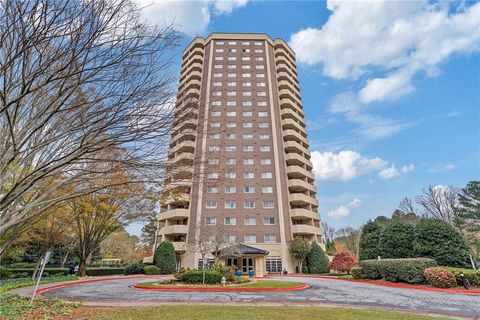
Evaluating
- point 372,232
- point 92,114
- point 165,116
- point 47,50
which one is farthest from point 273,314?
point 372,232

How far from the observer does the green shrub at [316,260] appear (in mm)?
38438

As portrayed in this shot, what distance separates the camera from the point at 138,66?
698 cm

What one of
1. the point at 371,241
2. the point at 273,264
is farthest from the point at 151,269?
the point at 371,241

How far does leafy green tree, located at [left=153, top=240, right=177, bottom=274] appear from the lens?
36.1m

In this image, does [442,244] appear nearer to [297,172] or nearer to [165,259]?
[297,172]

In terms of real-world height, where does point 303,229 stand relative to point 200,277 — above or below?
above

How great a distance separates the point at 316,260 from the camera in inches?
1529

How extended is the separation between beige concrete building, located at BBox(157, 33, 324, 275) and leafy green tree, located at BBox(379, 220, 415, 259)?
47.1 feet

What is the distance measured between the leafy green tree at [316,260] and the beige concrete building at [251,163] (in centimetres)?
274

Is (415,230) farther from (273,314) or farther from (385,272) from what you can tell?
(273,314)

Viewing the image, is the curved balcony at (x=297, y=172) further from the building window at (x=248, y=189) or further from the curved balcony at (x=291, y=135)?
the building window at (x=248, y=189)

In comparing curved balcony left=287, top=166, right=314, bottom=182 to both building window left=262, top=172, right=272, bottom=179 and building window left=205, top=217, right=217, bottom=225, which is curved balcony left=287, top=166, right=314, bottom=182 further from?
building window left=205, top=217, right=217, bottom=225

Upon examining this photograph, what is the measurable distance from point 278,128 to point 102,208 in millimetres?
32371

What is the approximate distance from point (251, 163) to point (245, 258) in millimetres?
14841
